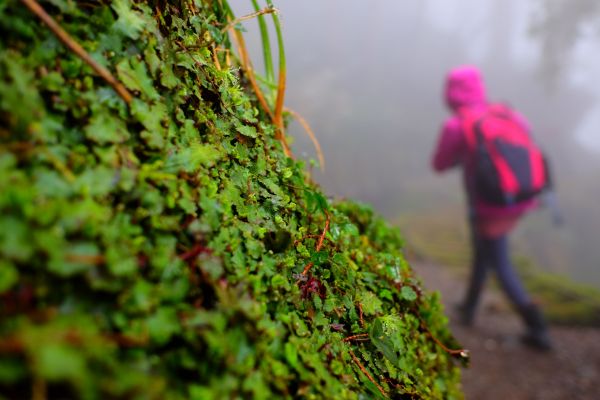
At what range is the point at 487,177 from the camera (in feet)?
15.5

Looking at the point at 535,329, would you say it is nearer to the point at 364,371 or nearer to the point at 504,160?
the point at 504,160

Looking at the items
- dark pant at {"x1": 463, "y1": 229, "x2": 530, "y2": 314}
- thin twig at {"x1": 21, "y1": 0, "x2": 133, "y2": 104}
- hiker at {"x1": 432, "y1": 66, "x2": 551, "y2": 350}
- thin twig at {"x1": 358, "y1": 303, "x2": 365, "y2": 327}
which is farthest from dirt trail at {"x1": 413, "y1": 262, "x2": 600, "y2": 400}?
thin twig at {"x1": 21, "y1": 0, "x2": 133, "y2": 104}

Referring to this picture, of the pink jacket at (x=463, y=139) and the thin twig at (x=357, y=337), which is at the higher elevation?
the pink jacket at (x=463, y=139)

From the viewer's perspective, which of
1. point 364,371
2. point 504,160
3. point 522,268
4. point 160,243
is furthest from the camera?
point 522,268

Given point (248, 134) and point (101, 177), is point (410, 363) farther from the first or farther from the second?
point (101, 177)

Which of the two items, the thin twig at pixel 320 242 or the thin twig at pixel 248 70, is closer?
the thin twig at pixel 320 242

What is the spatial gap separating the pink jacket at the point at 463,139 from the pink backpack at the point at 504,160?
0.54 ft

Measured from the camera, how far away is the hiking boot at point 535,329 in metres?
4.91

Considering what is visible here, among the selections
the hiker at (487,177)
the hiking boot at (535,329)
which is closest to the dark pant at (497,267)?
the hiker at (487,177)

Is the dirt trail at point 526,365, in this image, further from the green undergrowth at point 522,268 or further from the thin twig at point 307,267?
the thin twig at point 307,267

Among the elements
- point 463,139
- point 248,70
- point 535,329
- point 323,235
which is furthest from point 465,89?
point 323,235

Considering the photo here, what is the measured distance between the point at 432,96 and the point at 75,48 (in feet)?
108

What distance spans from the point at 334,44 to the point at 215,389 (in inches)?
1535

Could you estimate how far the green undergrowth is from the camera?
6.21m
